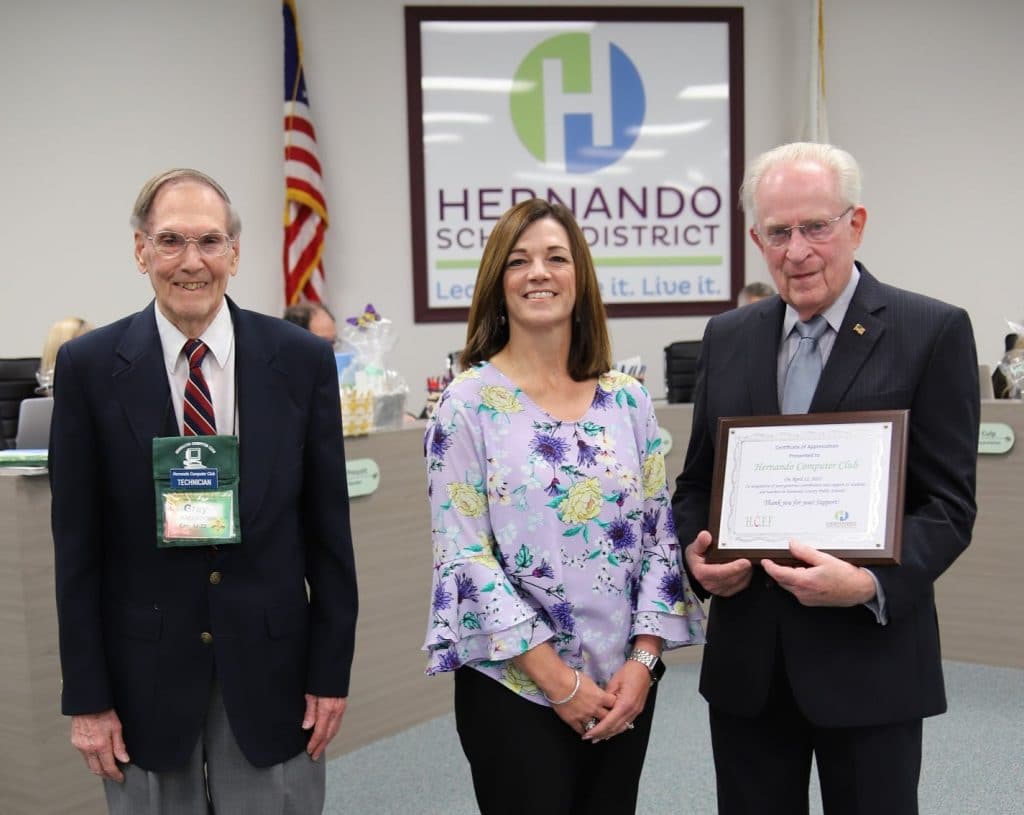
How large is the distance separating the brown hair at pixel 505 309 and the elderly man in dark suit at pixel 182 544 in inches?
13.4

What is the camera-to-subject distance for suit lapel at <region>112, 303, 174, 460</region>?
172cm

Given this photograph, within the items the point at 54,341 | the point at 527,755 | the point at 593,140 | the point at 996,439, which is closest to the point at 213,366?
the point at 527,755

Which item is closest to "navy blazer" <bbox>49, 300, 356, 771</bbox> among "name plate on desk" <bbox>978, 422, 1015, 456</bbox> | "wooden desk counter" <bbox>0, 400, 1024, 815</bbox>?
"wooden desk counter" <bbox>0, 400, 1024, 815</bbox>

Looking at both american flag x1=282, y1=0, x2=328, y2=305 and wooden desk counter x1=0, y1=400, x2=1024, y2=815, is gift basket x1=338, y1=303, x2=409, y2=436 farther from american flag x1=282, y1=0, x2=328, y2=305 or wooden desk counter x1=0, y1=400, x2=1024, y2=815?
american flag x1=282, y1=0, x2=328, y2=305

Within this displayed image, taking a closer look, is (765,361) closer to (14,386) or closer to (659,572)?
(659,572)

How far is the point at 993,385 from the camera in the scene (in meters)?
4.88

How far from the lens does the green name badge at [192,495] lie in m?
1.70

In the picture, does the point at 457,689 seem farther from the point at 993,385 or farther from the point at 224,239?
the point at 993,385

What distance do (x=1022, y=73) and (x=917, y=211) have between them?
1.18m

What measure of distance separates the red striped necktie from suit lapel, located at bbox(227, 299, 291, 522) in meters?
0.05

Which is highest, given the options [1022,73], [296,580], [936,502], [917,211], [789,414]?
[1022,73]

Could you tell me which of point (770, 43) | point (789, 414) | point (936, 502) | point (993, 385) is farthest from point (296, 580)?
point (770, 43)

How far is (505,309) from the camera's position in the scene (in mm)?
1960

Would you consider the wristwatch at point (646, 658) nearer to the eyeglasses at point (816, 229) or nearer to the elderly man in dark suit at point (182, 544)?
the elderly man in dark suit at point (182, 544)
